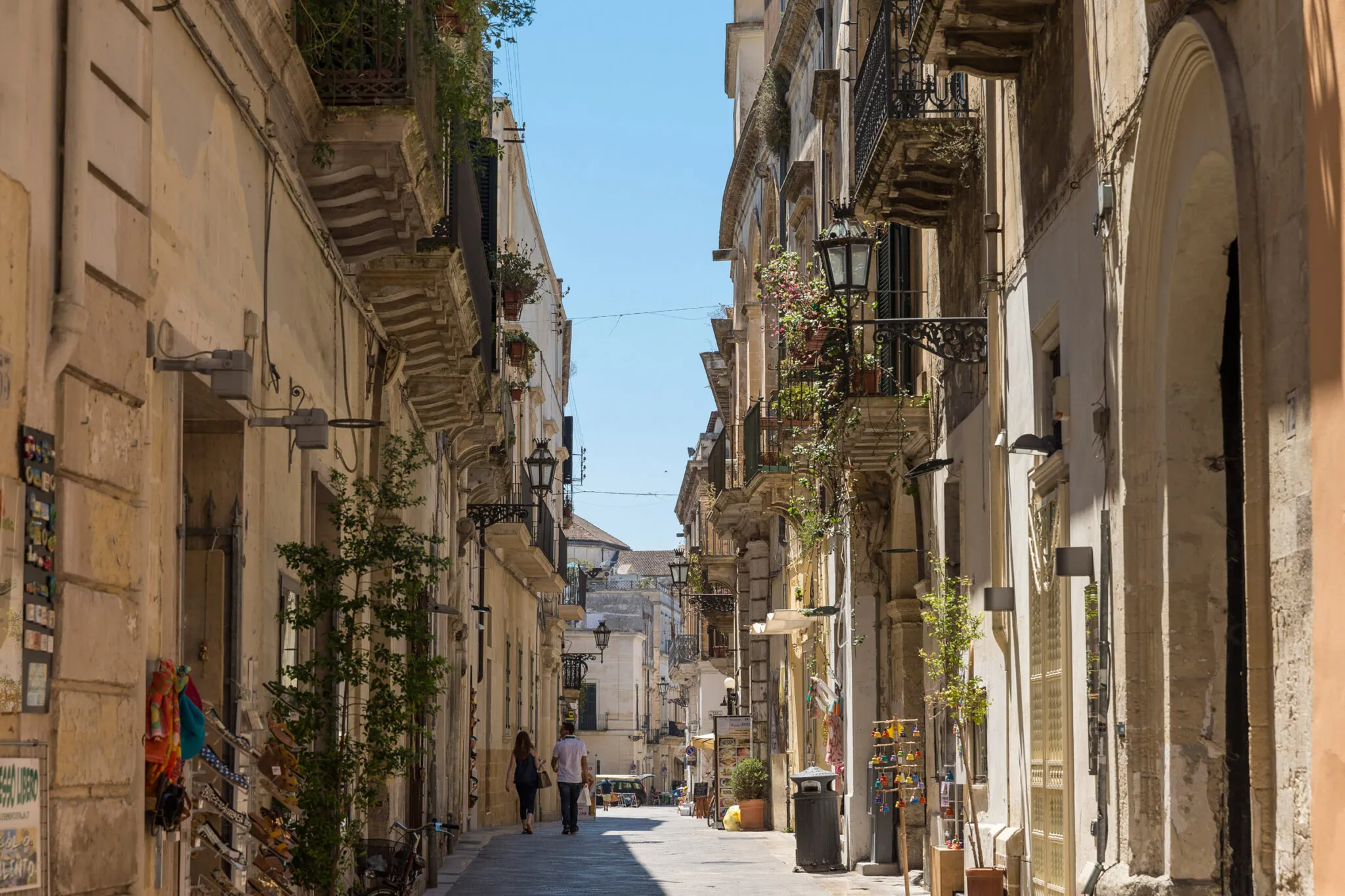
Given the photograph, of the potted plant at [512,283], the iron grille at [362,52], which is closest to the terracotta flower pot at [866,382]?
the iron grille at [362,52]

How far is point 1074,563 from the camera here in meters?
10.0

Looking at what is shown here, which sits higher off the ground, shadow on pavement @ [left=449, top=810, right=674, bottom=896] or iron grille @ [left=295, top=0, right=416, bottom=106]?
iron grille @ [left=295, top=0, right=416, bottom=106]

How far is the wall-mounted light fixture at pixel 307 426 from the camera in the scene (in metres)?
9.90

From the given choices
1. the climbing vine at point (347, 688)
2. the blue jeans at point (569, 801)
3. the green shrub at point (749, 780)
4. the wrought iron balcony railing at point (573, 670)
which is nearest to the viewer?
the climbing vine at point (347, 688)

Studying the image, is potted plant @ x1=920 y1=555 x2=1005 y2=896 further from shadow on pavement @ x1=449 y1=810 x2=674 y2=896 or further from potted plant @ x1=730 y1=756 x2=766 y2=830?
potted plant @ x1=730 y1=756 x2=766 y2=830

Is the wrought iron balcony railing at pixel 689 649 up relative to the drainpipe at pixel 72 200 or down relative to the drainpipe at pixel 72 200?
down

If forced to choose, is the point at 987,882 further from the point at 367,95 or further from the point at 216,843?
the point at 367,95

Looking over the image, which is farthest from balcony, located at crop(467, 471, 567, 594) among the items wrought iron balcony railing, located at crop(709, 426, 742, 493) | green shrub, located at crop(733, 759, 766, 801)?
green shrub, located at crop(733, 759, 766, 801)

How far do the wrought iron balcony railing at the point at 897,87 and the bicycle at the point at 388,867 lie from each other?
6297mm

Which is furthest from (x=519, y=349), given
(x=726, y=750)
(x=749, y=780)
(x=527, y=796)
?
(x=726, y=750)

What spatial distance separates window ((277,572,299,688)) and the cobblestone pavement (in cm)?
447

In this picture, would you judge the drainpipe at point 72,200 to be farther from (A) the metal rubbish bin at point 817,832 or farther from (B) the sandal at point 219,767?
(A) the metal rubbish bin at point 817,832

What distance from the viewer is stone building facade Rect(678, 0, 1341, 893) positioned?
21.5 ft

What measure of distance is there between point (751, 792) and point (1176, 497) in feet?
65.8
